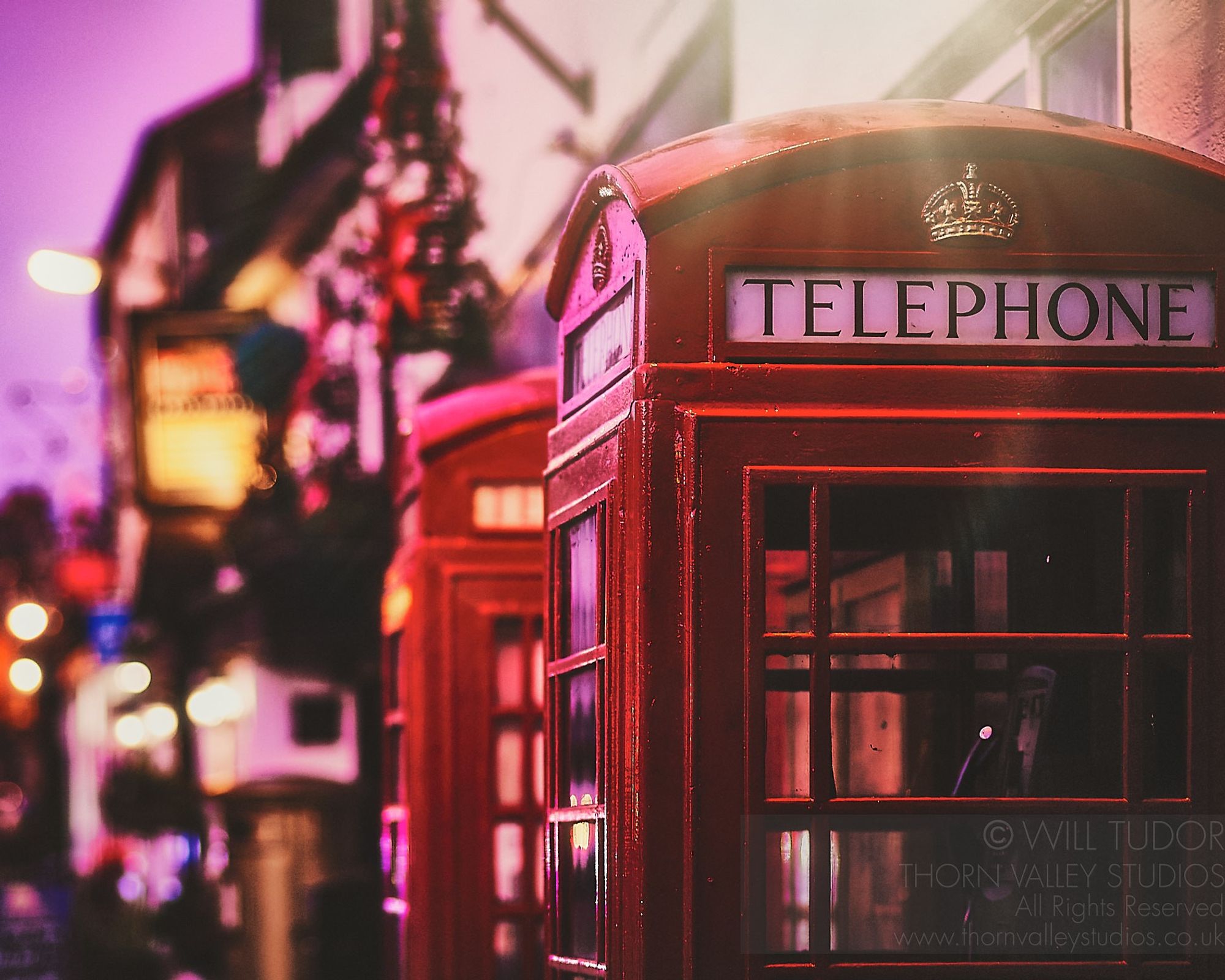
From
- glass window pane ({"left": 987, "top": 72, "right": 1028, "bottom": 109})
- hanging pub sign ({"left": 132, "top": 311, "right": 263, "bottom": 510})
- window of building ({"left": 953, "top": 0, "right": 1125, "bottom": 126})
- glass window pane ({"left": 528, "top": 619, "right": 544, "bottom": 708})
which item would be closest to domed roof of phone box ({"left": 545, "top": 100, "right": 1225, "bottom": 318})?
window of building ({"left": 953, "top": 0, "right": 1125, "bottom": 126})

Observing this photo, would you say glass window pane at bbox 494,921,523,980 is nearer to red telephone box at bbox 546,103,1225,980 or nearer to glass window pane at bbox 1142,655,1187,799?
red telephone box at bbox 546,103,1225,980

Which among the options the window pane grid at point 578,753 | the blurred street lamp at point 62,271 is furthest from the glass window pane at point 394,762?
the blurred street lamp at point 62,271

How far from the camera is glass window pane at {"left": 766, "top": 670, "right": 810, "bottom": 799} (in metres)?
3.89

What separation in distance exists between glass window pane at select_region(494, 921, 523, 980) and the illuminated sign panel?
4046 millimetres

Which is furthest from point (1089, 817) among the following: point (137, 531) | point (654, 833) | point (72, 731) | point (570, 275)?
point (72, 731)

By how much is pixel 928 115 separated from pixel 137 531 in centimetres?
2908

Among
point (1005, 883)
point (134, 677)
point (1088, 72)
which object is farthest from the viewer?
point (134, 677)

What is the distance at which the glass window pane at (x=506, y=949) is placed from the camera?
7.07 meters

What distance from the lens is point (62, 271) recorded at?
49.9ft

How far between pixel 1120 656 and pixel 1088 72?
288 centimetres

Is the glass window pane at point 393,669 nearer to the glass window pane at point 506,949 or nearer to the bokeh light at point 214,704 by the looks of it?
the glass window pane at point 506,949

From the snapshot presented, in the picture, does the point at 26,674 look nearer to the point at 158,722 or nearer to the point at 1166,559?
the point at 158,722

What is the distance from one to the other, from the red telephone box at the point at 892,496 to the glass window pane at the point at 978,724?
0.04 feet

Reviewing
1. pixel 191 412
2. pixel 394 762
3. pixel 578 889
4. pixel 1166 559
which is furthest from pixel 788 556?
pixel 191 412
